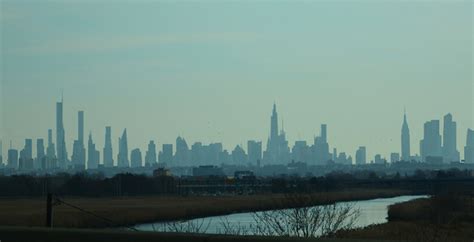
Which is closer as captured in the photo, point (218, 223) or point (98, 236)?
point (98, 236)

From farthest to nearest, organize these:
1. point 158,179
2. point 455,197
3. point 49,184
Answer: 1. point 158,179
2. point 49,184
3. point 455,197

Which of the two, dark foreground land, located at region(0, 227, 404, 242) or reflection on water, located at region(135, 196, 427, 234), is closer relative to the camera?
dark foreground land, located at region(0, 227, 404, 242)

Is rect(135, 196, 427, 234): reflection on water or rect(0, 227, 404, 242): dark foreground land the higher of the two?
rect(0, 227, 404, 242): dark foreground land

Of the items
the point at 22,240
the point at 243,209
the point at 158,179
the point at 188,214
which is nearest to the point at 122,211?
the point at 188,214

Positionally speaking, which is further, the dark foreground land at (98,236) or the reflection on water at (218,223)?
the reflection on water at (218,223)

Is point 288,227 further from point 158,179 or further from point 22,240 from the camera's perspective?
point 158,179

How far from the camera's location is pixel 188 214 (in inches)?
2889

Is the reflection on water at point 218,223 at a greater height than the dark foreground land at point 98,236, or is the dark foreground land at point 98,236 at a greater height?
the dark foreground land at point 98,236

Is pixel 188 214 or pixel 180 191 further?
pixel 180 191

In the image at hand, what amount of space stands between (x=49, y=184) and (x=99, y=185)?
8110 millimetres

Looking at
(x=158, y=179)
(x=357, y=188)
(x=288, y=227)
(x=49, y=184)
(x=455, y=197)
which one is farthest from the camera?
(x=357, y=188)

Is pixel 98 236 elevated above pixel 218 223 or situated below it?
above

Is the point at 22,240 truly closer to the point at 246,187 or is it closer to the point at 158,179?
the point at 158,179

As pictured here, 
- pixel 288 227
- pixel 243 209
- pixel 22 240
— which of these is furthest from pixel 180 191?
pixel 22 240
